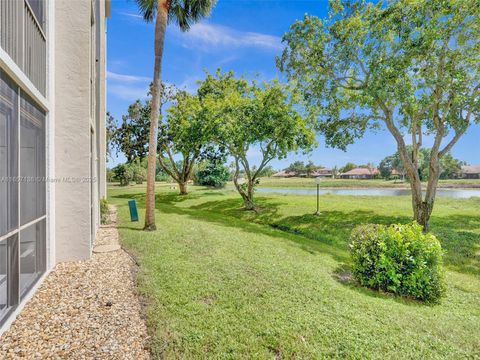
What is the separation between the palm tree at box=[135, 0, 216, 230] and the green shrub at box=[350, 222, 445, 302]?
6.87m

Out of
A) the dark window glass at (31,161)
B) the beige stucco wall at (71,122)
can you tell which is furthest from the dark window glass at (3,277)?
the beige stucco wall at (71,122)

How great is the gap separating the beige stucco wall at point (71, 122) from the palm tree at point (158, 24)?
3.16 meters

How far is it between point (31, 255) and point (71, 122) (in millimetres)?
2826

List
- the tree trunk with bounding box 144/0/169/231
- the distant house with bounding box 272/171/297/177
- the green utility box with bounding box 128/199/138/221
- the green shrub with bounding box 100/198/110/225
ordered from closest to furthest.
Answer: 1. the tree trunk with bounding box 144/0/169/231
2. the green utility box with bounding box 128/199/138/221
3. the green shrub with bounding box 100/198/110/225
4. the distant house with bounding box 272/171/297/177

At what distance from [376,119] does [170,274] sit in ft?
42.2

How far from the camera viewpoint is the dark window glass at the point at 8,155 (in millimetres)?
3115

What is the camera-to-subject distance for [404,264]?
17.0 feet

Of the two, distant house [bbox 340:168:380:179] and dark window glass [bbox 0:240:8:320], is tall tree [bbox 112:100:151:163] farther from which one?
distant house [bbox 340:168:380:179]

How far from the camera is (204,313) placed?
11.8 feet

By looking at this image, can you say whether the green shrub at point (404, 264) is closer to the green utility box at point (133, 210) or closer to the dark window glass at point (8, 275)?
the dark window glass at point (8, 275)

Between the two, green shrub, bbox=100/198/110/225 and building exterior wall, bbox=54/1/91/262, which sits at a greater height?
building exterior wall, bbox=54/1/91/262

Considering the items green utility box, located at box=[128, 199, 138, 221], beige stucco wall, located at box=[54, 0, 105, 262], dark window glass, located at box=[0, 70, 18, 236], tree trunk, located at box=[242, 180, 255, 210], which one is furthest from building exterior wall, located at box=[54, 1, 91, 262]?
tree trunk, located at box=[242, 180, 255, 210]

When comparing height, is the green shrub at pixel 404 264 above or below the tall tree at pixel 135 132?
below

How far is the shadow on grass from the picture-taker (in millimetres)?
8812
